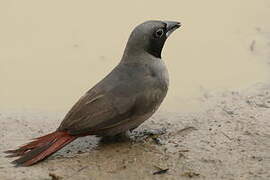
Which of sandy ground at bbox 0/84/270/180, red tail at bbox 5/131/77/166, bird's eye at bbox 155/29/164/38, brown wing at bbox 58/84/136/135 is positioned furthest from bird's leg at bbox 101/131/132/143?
bird's eye at bbox 155/29/164/38

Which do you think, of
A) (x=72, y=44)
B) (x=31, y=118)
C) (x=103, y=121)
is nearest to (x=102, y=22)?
(x=72, y=44)

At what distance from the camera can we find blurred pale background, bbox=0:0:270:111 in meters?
6.46

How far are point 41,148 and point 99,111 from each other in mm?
541

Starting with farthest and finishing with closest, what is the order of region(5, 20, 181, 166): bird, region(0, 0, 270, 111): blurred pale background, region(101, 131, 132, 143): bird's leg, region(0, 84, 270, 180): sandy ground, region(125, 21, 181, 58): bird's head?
region(0, 0, 270, 111): blurred pale background
region(125, 21, 181, 58): bird's head
region(101, 131, 132, 143): bird's leg
region(5, 20, 181, 166): bird
region(0, 84, 270, 180): sandy ground

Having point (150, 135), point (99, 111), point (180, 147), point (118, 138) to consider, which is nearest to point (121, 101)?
point (99, 111)

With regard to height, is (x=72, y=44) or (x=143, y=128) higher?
(x=72, y=44)

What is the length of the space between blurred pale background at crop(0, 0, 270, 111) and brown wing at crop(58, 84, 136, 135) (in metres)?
0.94

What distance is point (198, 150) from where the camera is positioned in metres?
5.29

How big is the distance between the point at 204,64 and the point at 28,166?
2.63m

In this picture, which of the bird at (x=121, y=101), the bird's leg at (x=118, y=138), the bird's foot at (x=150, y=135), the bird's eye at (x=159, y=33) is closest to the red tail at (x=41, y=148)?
the bird at (x=121, y=101)

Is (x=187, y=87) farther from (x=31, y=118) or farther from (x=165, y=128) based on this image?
(x=31, y=118)

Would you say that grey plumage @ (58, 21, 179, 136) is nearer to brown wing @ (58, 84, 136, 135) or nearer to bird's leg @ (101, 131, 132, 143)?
brown wing @ (58, 84, 136, 135)

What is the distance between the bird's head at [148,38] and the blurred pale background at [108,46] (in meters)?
0.75

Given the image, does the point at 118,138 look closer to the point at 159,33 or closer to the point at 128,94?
the point at 128,94
